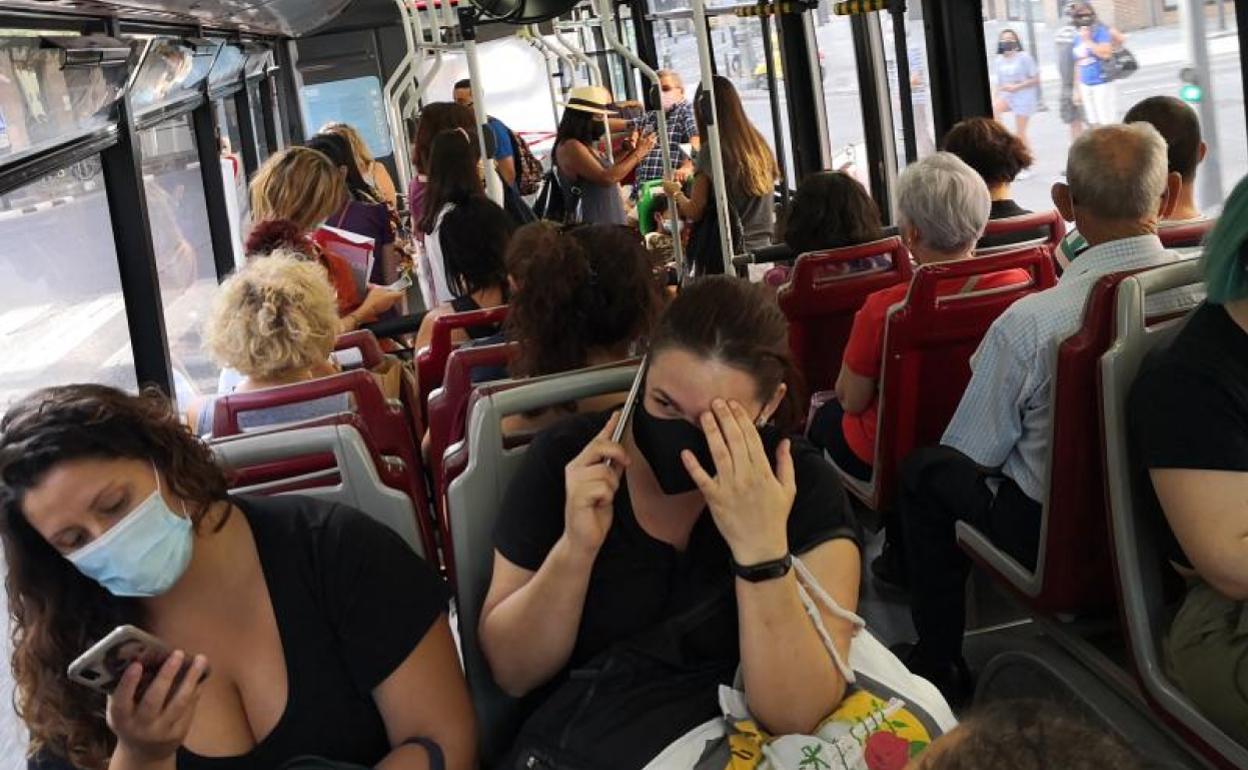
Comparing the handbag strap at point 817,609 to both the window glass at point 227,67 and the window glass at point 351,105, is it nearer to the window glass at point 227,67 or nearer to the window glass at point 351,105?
the window glass at point 227,67

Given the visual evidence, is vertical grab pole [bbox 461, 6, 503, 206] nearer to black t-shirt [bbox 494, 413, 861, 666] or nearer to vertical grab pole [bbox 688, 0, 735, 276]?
vertical grab pole [bbox 688, 0, 735, 276]

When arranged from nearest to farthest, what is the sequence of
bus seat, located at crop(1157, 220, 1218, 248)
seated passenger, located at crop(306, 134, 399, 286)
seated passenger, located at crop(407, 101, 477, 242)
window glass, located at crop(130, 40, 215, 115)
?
bus seat, located at crop(1157, 220, 1218, 248), window glass, located at crop(130, 40, 215, 115), seated passenger, located at crop(306, 134, 399, 286), seated passenger, located at crop(407, 101, 477, 242)

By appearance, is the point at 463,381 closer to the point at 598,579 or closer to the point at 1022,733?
the point at 598,579

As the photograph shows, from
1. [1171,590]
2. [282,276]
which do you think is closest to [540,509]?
[1171,590]

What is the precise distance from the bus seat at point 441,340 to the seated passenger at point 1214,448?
2198mm

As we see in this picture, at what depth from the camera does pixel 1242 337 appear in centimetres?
207

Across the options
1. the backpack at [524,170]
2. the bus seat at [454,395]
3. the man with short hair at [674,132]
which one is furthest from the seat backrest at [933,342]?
the man with short hair at [674,132]

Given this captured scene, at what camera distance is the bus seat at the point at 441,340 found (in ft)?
13.0

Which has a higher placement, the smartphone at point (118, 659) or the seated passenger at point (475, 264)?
the seated passenger at point (475, 264)

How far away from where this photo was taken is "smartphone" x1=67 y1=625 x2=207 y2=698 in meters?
1.56

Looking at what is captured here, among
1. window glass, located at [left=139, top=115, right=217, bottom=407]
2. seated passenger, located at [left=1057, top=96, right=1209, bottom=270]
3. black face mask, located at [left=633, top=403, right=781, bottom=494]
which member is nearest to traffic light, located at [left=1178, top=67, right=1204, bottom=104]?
seated passenger, located at [left=1057, top=96, right=1209, bottom=270]

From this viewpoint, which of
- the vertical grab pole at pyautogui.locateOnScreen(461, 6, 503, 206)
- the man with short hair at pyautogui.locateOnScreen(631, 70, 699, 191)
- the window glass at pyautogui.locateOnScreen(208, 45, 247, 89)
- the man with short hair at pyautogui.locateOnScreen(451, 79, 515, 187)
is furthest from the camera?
the man with short hair at pyautogui.locateOnScreen(631, 70, 699, 191)

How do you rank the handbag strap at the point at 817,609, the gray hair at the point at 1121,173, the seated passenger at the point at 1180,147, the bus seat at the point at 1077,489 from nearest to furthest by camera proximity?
the handbag strap at the point at 817,609 < the bus seat at the point at 1077,489 < the gray hair at the point at 1121,173 < the seated passenger at the point at 1180,147

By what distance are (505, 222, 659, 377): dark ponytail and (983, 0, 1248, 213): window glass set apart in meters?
1.46
